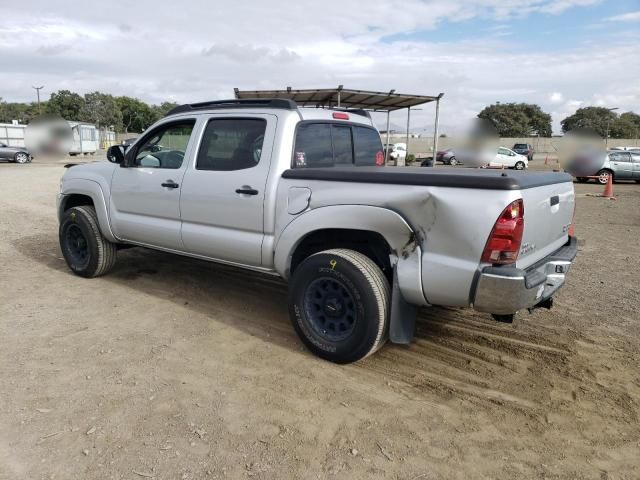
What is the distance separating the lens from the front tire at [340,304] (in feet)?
10.8

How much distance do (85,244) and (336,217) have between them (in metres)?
3.45

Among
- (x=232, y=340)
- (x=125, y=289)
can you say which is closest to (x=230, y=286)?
(x=125, y=289)

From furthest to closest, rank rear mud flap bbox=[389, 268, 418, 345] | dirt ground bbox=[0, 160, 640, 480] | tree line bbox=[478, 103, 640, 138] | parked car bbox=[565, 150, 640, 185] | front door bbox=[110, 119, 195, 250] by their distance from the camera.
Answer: tree line bbox=[478, 103, 640, 138] → parked car bbox=[565, 150, 640, 185] → front door bbox=[110, 119, 195, 250] → rear mud flap bbox=[389, 268, 418, 345] → dirt ground bbox=[0, 160, 640, 480]

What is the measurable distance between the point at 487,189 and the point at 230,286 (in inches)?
129

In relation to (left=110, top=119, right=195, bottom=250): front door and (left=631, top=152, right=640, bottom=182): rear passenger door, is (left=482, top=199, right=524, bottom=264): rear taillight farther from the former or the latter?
(left=631, top=152, right=640, bottom=182): rear passenger door

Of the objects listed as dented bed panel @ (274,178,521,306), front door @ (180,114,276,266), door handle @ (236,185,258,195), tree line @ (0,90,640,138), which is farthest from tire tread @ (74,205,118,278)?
tree line @ (0,90,640,138)

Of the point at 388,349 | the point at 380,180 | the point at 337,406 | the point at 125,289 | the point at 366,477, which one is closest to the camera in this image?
the point at 366,477

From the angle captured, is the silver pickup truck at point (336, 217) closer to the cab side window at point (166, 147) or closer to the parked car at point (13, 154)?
the cab side window at point (166, 147)

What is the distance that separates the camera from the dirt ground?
253 centimetres

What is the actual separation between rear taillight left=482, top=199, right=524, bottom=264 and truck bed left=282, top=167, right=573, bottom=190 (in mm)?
139

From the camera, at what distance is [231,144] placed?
13.7ft

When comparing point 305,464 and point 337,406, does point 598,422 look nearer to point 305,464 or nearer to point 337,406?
point 337,406

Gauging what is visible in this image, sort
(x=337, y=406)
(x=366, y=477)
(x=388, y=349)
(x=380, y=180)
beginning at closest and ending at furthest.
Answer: (x=366, y=477)
(x=337, y=406)
(x=380, y=180)
(x=388, y=349)

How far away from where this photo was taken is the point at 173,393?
3148 mm
